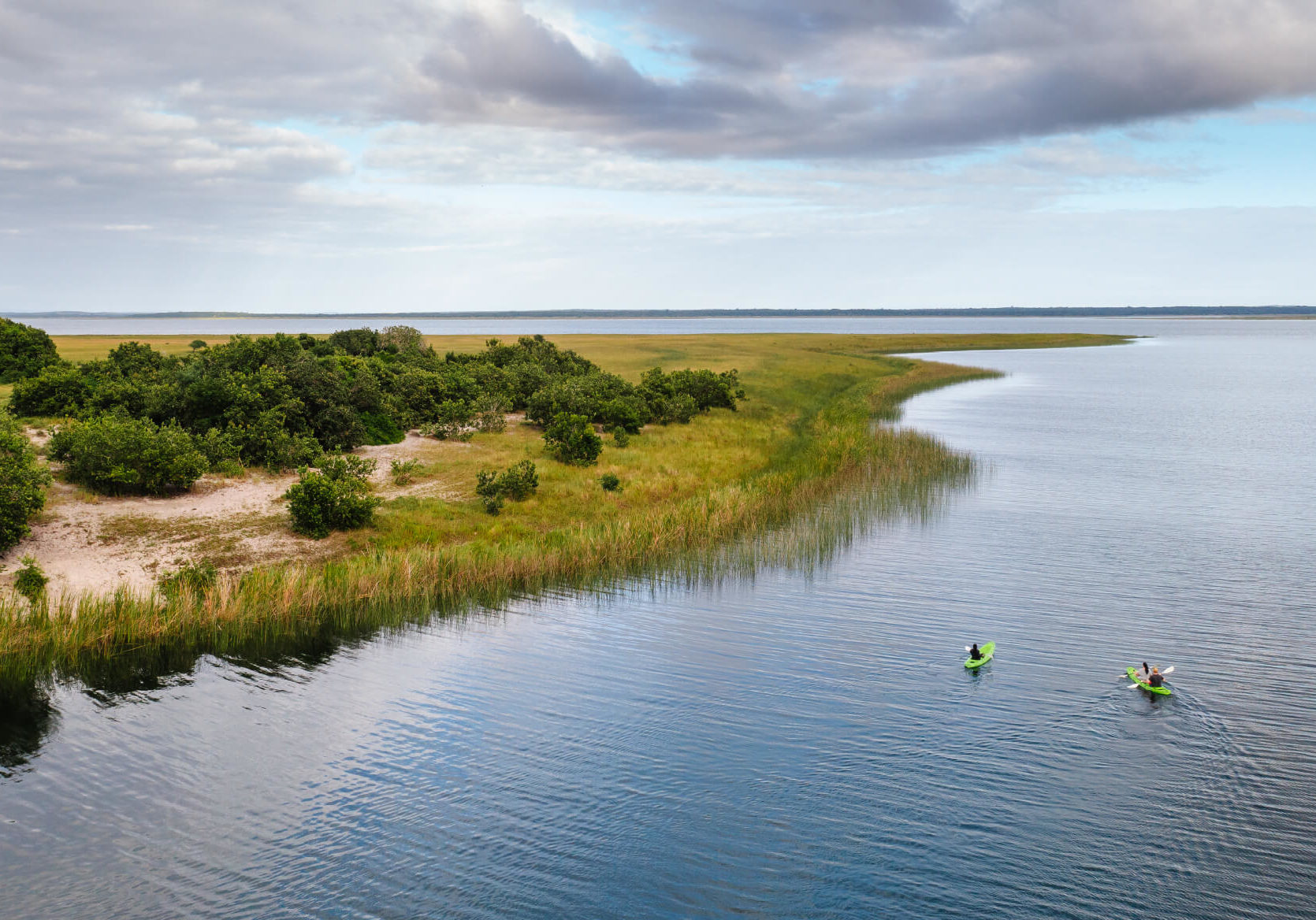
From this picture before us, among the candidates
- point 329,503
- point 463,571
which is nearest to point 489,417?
point 329,503

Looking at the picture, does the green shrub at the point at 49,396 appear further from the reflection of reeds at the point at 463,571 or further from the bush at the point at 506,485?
the reflection of reeds at the point at 463,571

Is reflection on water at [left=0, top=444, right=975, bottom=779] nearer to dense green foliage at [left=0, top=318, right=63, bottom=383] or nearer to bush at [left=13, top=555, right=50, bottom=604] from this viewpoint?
bush at [left=13, top=555, right=50, bottom=604]

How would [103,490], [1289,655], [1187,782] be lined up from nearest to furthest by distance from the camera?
[1187,782] < [1289,655] < [103,490]

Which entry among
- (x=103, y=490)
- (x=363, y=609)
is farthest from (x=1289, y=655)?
(x=103, y=490)

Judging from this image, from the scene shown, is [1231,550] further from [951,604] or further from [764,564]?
[764,564]

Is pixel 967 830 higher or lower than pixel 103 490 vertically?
lower

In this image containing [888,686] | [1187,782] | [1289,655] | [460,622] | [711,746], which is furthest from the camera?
[460,622]
